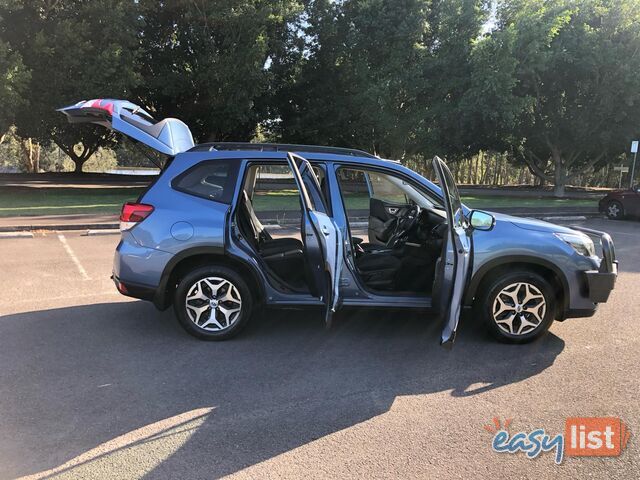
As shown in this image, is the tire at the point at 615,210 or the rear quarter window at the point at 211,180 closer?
the rear quarter window at the point at 211,180

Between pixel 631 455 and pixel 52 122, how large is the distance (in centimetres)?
2482

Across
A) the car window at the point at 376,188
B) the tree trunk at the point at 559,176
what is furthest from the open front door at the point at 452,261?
the tree trunk at the point at 559,176

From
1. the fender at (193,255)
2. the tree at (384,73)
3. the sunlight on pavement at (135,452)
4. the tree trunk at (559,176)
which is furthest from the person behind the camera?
the tree trunk at (559,176)

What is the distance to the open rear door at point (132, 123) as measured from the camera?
15.5ft

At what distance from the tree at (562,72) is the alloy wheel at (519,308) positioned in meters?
18.8

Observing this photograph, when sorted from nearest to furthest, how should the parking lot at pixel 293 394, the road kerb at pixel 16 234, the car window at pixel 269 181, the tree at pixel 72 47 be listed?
the parking lot at pixel 293 394 → the car window at pixel 269 181 → the road kerb at pixel 16 234 → the tree at pixel 72 47

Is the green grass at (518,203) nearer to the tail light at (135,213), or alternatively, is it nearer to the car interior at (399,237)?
the car interior at (399,237)

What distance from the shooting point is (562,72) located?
2461 cm

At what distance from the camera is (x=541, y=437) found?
322cm

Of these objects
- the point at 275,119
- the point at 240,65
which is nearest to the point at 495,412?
the point at 240,65

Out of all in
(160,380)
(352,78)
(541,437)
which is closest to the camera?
(541,437)

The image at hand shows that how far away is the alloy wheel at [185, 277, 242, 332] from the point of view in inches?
181

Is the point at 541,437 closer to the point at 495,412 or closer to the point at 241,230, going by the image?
the point at 495,412

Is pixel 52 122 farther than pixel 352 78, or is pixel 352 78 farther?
pixel 352 78
